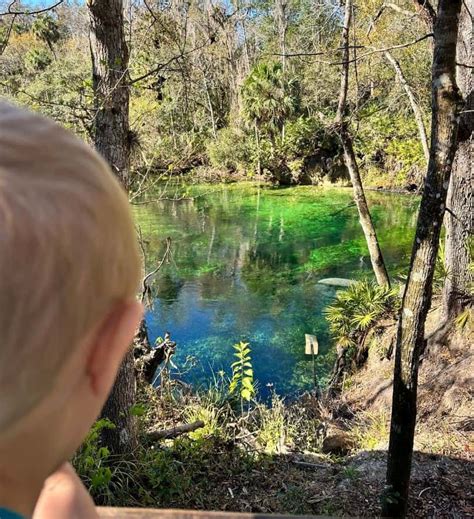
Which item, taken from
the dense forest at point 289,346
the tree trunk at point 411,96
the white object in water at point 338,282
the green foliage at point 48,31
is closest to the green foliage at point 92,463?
the dense forest at point 289,346

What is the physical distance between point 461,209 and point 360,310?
80.7 inches

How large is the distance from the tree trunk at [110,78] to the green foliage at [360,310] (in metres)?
4.72

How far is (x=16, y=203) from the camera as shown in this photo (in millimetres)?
348

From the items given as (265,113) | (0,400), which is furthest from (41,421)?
(265,113)

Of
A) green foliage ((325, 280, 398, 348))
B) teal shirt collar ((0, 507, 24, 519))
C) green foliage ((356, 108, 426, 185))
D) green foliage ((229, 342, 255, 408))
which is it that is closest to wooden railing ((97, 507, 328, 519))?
teal shirt collar ((0, 507, 24, 519))

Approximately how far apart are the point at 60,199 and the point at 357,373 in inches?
264

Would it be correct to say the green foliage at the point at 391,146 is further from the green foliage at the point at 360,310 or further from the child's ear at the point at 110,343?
the child's ear at the point at 110,343

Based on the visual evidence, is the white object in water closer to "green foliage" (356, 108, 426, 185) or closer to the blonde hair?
"green foliage" (356, 108, 426, 185)

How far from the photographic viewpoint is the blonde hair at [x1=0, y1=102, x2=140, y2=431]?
34cm

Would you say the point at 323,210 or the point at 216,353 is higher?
the point at 323,210

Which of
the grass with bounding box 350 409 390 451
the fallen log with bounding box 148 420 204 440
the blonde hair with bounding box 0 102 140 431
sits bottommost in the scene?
the grass with bounding box 350 409 390 451

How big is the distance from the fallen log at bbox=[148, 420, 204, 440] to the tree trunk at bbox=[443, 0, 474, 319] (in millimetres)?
3139

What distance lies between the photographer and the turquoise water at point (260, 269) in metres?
7.70

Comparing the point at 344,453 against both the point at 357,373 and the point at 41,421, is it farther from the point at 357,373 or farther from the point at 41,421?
→ the point at 41,421
